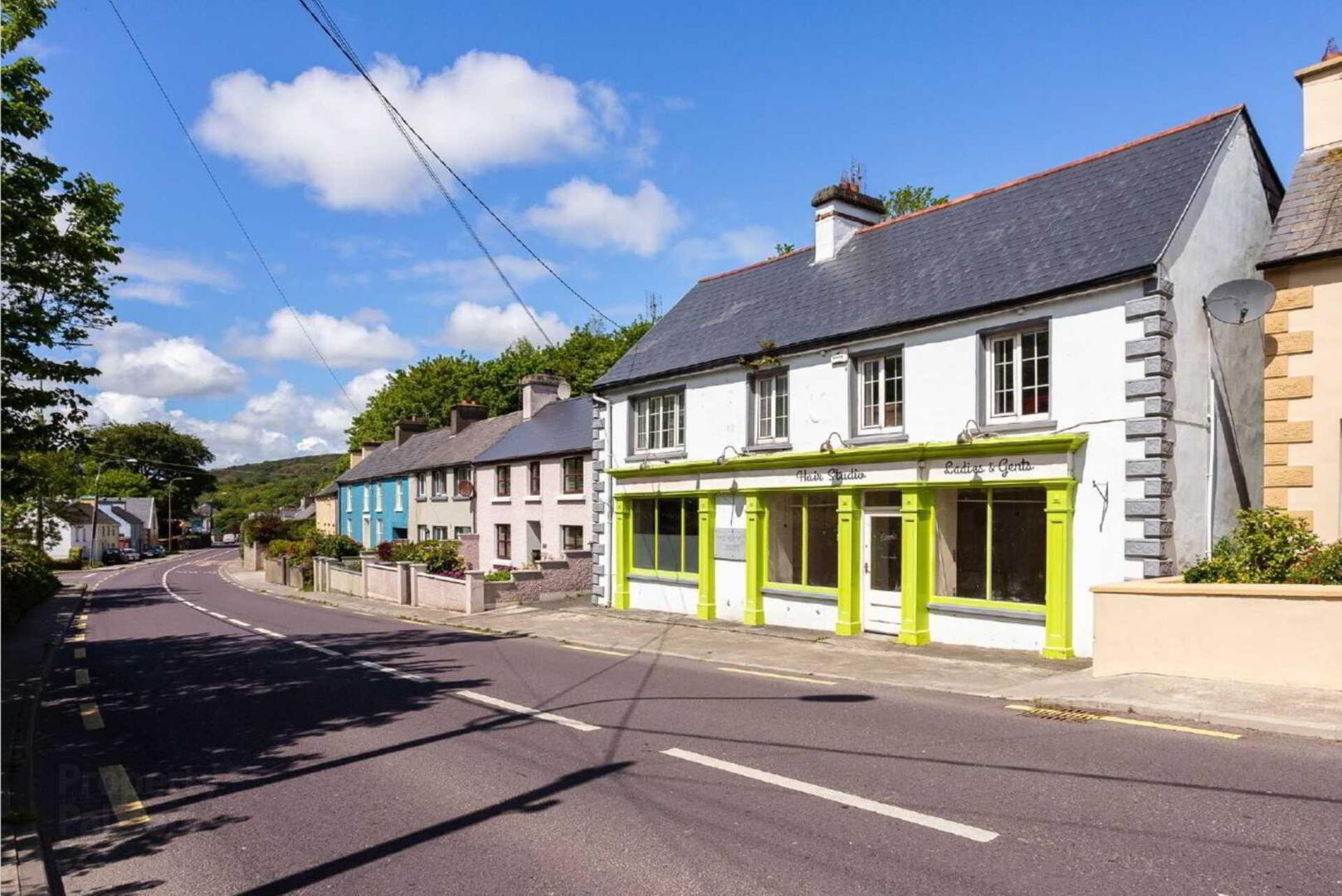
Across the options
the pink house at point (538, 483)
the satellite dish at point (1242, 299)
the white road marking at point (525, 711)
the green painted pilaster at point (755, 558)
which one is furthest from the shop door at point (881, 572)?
the pink house at point (538, 483)

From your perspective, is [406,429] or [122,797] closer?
[122,797]

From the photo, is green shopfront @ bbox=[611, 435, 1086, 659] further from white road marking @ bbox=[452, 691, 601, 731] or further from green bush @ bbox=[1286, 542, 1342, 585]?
white road marking @ bbox=[452, 691, 601, 731]

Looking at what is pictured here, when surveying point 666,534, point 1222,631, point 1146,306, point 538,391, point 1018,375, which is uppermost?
point 538,391

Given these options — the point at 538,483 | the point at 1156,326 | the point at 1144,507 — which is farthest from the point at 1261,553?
the point at 538,483

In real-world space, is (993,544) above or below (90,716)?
above

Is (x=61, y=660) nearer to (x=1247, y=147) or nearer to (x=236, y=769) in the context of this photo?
(x=236, y=769)

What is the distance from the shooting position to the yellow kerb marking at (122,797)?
6629mm

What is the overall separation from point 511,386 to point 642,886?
58.6m

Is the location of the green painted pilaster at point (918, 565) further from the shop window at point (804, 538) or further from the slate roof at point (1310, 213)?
the slate roof at point (1310, 213)

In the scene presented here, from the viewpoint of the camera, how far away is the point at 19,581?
25.4 m

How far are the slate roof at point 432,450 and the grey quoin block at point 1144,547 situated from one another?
28.0 m

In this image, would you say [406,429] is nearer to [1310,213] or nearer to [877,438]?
[877,438]

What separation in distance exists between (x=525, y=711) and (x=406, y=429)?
4474 centimetres

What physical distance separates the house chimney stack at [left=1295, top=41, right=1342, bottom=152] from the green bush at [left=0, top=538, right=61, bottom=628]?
2544 centimetres
